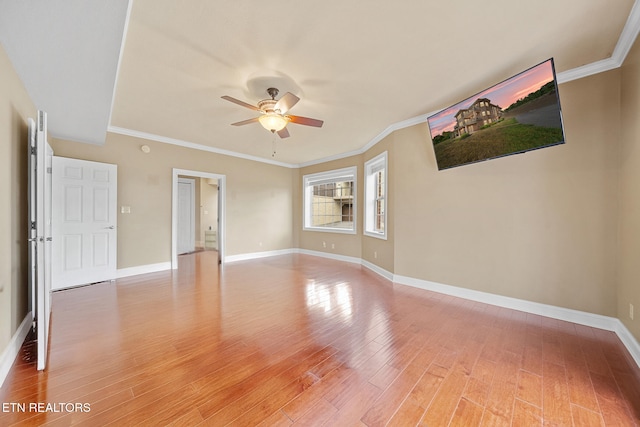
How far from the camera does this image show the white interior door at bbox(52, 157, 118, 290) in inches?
140

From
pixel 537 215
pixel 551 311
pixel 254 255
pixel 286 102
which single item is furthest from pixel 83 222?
pixel 551 311

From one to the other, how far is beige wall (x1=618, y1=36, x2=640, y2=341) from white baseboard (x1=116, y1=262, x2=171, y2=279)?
6.19m

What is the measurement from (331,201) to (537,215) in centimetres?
436

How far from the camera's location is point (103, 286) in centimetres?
374

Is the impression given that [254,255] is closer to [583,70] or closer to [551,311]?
[551,311]

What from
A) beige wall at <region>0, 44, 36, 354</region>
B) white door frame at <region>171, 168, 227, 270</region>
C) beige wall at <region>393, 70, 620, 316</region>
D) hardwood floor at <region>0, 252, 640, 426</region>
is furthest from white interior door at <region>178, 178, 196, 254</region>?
beige wall at <region>393, 70, 620, 316</region>

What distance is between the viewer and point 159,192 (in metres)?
4.67

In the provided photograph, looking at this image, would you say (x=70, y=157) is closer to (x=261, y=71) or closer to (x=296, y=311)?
(x=261, y=71)

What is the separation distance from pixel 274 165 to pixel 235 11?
4.89m

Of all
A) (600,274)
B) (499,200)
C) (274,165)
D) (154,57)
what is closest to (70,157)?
(154,57)

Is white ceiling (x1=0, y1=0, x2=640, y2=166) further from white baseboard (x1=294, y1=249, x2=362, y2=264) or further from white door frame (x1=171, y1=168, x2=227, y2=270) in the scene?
white baseboard (x1=294, y1=249, x2=362, y2=264)

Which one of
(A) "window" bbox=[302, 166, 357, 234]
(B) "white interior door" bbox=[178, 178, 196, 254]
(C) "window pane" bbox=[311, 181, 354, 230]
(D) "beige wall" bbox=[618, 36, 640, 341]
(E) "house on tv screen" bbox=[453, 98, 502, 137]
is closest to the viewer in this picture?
(D) "beige wall" bbox=[618, 36, 640, 341]

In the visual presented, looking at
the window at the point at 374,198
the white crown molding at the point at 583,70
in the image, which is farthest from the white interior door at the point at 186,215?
the window at the point at 374,198

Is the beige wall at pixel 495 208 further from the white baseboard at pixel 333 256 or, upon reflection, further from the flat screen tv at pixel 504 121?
the white baseboard at pixel 333 256
